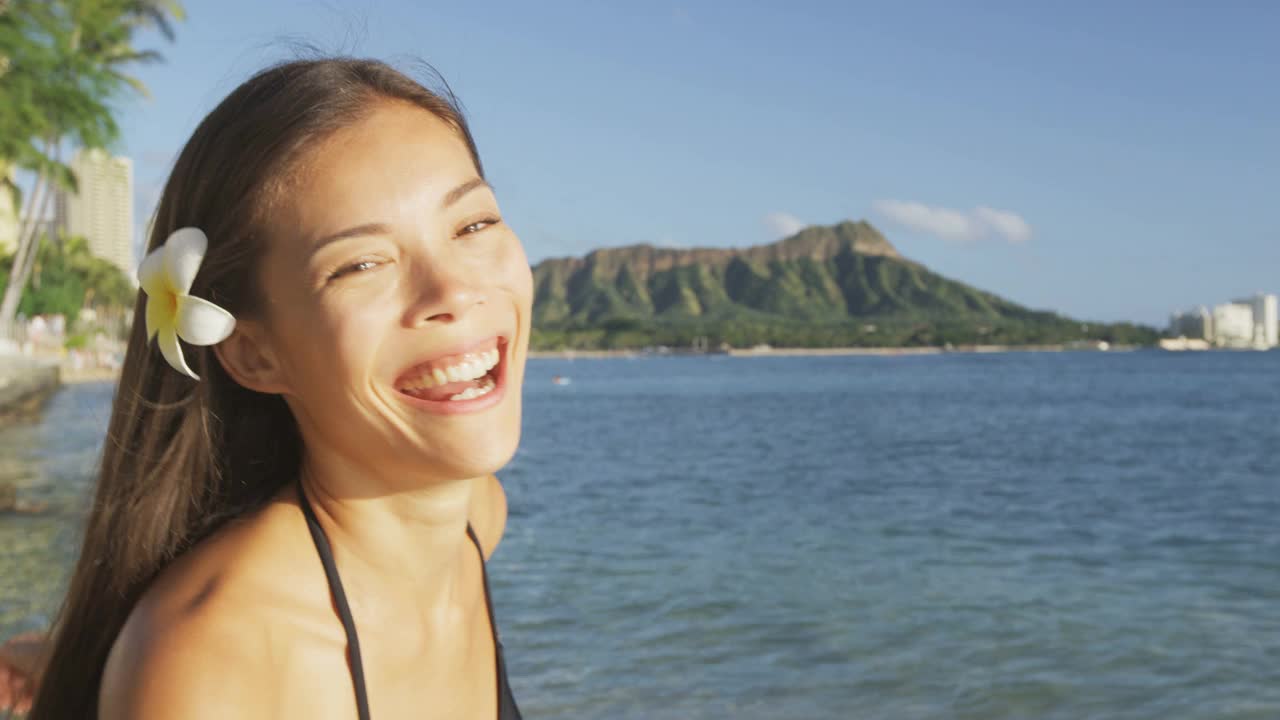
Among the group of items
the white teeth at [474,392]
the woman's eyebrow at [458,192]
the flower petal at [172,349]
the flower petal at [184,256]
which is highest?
the woman's eyebrow at [458,192]

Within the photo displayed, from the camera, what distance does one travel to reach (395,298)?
1.55m

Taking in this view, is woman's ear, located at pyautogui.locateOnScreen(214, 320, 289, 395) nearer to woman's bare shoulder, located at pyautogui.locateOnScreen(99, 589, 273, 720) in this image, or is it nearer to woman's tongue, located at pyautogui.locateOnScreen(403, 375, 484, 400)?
woman's tongue, located at pyautogui.locateOnScreen(403, 375, 484, 400)

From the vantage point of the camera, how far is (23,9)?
61.0 feet

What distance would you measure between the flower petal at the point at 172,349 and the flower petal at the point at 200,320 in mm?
31

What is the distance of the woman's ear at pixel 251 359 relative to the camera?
1.66 meters

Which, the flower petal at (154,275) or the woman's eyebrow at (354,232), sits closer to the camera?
the woman's eyebrow at (354,232)

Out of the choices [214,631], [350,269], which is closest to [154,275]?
[350,269]

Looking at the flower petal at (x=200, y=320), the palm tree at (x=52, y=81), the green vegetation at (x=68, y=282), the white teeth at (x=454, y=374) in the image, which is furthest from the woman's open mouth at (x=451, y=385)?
the green vegetation at (x=68, y=282)

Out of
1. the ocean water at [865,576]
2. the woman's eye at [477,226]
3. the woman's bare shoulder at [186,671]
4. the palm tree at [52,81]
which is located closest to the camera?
the woman's bare shoulder at [186,671]

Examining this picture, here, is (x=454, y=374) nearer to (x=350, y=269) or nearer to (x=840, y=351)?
(x=350, y=269)

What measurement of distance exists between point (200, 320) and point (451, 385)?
0.34 meters

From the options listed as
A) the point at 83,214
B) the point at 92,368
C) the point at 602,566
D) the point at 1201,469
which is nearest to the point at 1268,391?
the point at 1201,469

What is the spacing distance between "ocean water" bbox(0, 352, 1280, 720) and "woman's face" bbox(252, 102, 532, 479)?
35.9 inches

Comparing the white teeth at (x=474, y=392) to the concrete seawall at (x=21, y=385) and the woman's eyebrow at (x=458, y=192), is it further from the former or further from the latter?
the concrete seawall at (x=21, y=385)
